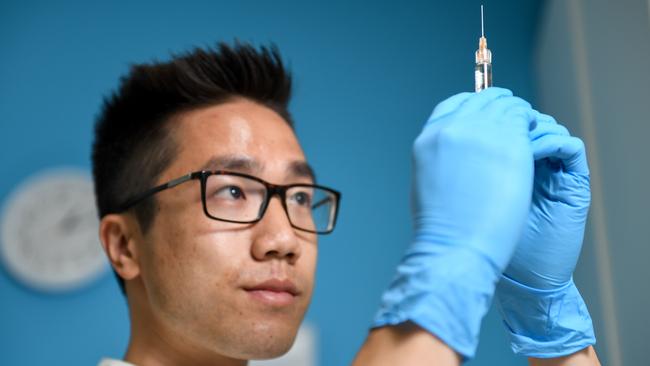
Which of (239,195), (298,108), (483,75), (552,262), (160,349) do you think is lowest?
(160,349)

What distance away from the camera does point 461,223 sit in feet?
2.38

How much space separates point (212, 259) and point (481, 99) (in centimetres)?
50

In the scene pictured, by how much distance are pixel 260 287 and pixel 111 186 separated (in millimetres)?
424

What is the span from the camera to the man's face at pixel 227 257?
1.09 metres

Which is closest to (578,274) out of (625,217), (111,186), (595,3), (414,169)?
(625,217)

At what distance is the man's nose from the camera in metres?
1.11

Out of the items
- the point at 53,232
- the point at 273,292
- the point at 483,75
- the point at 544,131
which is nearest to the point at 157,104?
the point at 273,292

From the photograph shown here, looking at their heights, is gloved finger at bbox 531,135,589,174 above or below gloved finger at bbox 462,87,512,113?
below

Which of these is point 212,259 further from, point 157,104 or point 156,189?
point 157,104

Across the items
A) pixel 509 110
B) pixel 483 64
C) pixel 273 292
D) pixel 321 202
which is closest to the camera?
pixel 509 110

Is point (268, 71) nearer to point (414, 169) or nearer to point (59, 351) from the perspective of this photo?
point (414, 169)

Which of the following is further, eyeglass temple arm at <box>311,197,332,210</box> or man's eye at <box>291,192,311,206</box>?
eyeglass temple arm at <box>311,197,332,210</box>

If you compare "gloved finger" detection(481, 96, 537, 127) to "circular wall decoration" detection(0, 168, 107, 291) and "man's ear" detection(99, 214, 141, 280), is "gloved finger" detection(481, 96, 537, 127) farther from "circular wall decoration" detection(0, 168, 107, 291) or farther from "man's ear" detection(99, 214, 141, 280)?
"circular wall decoration" detection(0, 168, 107, 291)

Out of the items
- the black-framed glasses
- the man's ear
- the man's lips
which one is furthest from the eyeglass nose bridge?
the man's ear
